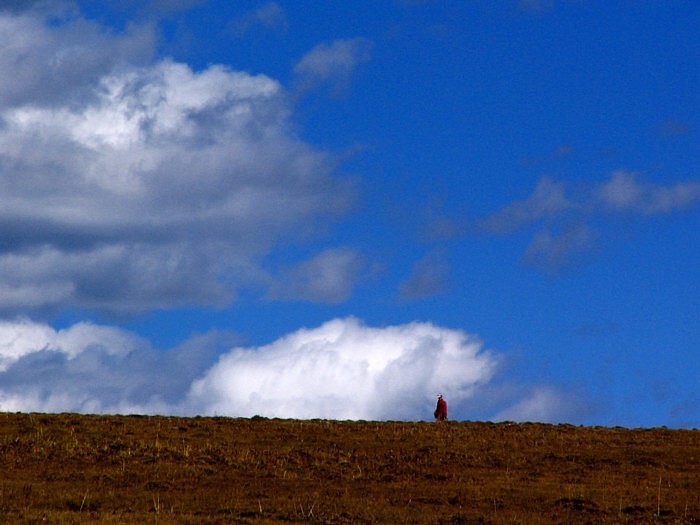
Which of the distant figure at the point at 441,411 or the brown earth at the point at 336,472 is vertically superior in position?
the distant figure at the point at 441,411

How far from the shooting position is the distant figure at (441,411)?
57.2 metres

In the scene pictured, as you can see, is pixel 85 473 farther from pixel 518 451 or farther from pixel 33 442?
pixel 518 451

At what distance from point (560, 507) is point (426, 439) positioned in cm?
1475

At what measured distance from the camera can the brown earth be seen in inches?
1307

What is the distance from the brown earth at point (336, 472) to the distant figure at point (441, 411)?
2.27m

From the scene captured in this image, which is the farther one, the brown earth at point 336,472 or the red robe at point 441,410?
the red robe at point 441,410

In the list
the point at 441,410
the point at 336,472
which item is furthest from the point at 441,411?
the point at 336,472

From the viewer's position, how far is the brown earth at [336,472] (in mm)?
33188

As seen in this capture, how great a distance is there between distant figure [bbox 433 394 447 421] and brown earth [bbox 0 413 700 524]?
227cm

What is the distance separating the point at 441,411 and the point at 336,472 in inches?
644

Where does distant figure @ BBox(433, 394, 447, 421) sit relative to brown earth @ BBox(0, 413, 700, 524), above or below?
above

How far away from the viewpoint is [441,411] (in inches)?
2261

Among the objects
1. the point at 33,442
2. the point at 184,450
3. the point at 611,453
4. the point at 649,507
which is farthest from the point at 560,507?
the point at 33,442

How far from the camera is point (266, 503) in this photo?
113 feet
